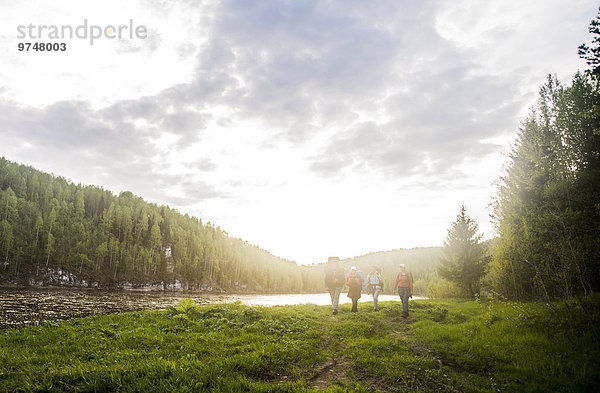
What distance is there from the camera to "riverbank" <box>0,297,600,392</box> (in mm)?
6723

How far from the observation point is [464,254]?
3597 cm

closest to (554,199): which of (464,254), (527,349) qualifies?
(527,349)

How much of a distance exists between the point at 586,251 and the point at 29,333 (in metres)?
27.1

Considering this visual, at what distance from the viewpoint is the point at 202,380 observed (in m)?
Answer: 6.77

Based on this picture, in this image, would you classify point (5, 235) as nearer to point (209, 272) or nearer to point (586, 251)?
point (209, 272)

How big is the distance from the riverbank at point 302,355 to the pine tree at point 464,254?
24.9 metres

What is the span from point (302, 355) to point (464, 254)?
3412cm

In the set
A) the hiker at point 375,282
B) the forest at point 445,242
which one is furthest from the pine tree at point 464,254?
the hiker at point 375,282

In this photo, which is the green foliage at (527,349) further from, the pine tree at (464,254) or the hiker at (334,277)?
the pine tree at (464,254)

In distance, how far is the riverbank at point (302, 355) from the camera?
6.72 m

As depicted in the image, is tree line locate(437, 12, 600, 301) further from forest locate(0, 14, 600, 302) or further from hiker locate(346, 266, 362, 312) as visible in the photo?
hiker locate(346, 266, 362, 312)

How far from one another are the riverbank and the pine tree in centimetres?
2493

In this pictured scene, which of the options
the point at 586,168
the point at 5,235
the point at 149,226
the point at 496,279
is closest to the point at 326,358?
the point at 586,168

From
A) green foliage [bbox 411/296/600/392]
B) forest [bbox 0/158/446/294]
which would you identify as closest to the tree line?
green foliage [bbox 411/296/600/392]
